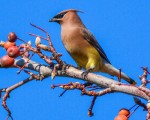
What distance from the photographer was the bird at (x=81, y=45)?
19.7 ft

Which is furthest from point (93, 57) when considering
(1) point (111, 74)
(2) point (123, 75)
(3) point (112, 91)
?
(3) point (112, 91)

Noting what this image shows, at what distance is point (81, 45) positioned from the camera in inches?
243

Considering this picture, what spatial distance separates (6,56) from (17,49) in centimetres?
10

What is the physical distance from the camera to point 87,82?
11.4 feet

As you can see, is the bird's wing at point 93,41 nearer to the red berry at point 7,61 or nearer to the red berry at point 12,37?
the red berry at point 12,37

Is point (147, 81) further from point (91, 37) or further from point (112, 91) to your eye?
point (91, 37)

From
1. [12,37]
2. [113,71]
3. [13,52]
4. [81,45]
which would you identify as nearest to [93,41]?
[81,45]

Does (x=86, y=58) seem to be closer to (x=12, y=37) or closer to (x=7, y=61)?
(x=12, y=37)

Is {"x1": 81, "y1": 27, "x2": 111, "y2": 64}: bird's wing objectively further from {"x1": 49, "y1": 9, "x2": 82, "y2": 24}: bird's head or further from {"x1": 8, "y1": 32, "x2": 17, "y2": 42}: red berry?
{"x1": 8, "y1": 32, "x2": 17, "y2": 42}: red berry

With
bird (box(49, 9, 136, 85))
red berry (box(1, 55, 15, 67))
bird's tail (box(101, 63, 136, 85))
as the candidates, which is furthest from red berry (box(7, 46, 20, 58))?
bird (box(49, 9, 136, 85))

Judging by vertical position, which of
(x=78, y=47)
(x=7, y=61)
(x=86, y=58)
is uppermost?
(x=78, y=47)

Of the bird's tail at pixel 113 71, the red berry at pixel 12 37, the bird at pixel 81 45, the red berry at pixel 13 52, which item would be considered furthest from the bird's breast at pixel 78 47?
the red berry at pixel 13 52

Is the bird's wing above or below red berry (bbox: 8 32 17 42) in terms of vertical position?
above

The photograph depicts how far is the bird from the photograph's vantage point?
6000mm
